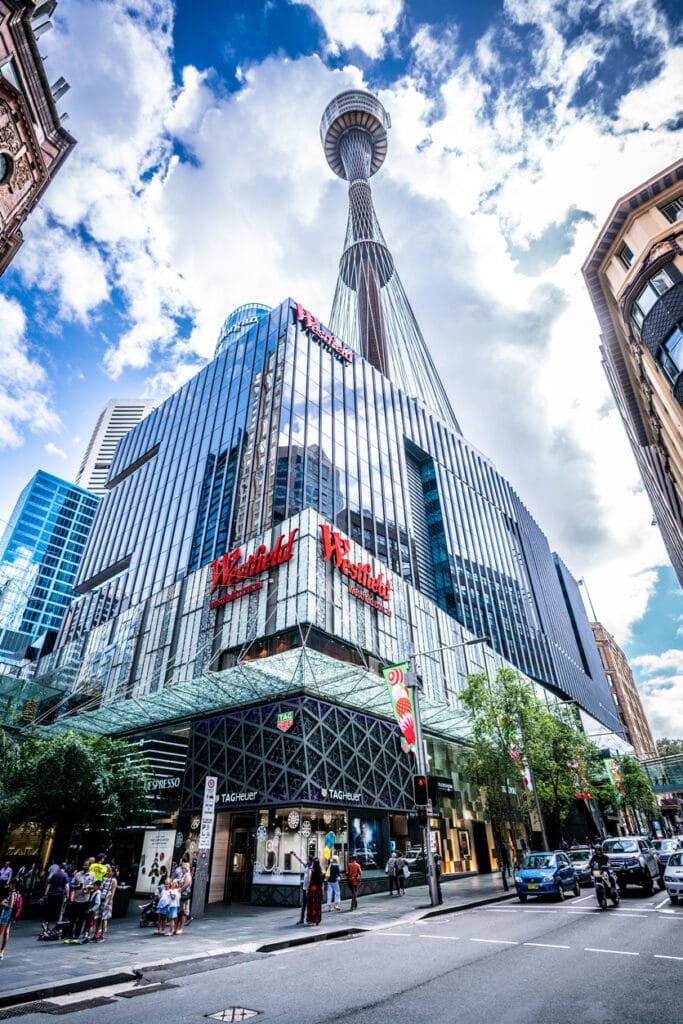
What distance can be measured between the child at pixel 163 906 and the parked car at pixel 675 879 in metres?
15.5

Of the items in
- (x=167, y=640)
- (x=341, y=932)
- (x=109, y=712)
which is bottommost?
(x=341, y=932)

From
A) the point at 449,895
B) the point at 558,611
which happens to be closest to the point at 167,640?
the point at 449,895

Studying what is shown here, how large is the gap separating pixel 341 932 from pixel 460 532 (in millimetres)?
47698

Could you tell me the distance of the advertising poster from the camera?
2538 cm

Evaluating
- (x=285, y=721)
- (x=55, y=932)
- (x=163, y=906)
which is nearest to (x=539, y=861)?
(x=285, y=721)

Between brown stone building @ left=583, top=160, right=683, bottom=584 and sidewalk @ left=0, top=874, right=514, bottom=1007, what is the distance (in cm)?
2753

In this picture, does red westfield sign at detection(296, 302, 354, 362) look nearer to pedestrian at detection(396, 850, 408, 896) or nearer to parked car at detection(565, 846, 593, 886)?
pedestrian at detection(396, 850, 408, 896)

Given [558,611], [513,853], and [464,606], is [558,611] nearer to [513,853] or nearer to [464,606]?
[464,606]

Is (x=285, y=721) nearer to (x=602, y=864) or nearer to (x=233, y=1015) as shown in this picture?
(x=602, y=864)

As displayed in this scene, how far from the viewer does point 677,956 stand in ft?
31.6

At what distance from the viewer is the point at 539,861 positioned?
2111 cm

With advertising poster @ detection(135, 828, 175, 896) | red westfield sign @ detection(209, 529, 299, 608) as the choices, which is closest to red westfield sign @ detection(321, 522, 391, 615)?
red westfield sign @ detection(209, 529, 299, 608)

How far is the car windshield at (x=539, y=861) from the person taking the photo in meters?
20.8

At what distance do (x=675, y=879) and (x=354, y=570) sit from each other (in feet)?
68.0
